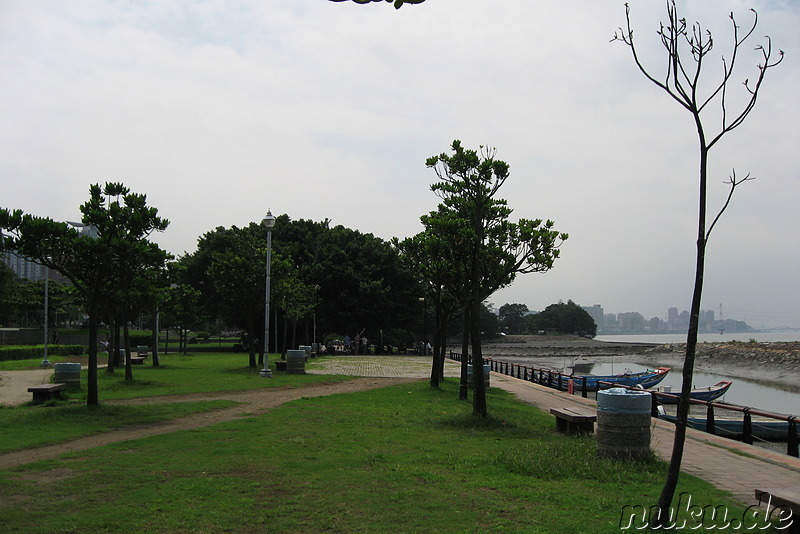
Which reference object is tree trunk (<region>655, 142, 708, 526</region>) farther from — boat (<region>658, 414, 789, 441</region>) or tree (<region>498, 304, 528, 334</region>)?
tree (<region>498, 304, 528, 334</region>)

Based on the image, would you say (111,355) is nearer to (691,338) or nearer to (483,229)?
(483,229)

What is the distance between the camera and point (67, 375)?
17.2 meters

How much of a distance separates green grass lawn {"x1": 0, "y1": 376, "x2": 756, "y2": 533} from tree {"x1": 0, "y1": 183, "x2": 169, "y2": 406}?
3416 mm

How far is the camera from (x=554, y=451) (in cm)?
904

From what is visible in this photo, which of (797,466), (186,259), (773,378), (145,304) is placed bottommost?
(773,378)

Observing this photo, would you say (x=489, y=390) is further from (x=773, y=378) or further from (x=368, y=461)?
(x=773, y=378)

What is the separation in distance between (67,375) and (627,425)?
14697mm

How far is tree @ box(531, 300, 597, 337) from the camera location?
142 m

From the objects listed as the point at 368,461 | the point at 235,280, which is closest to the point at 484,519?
the point at 368,461

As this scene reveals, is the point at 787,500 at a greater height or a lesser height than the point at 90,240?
lesser

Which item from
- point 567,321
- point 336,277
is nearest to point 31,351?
point 336,277

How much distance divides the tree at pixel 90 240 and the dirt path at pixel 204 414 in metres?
2.64

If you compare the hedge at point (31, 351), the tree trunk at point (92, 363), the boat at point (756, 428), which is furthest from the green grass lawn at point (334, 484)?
the hedge at point (31, 351)

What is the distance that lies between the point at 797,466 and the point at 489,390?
12.2 metres
